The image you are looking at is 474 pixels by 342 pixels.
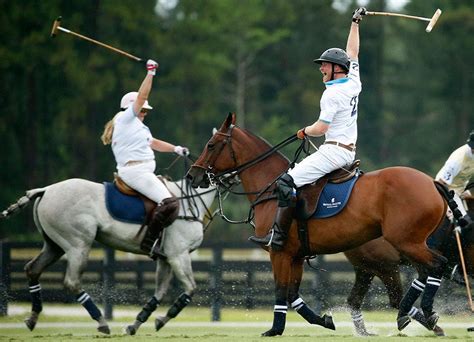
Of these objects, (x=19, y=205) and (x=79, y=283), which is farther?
(x=19, y=205)

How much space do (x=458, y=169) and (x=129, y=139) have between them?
399cm

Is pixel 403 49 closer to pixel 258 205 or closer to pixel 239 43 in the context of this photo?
pixel 239 43

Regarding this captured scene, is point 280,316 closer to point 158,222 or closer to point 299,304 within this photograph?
point 299,304

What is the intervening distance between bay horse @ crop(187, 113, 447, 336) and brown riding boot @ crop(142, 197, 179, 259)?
4.66 ft

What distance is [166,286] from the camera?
14398mm

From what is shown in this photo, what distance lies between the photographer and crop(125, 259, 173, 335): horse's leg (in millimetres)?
→ 13623

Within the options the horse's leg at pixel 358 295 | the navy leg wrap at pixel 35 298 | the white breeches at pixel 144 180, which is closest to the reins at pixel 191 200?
the white breeches at pixel 144 180

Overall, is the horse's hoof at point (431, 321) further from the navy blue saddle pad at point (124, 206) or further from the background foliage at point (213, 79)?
the background foliage at point (213, 79)

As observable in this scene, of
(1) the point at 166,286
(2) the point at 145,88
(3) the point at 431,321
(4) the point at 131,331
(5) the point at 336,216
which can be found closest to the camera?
(5) the point at 336,216

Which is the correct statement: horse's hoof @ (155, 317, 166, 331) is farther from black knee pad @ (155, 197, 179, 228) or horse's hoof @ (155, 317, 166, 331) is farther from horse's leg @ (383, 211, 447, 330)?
horse's leg @ (383, 211, 447, 330)


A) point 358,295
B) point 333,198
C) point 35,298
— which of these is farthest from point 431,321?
point 35,298

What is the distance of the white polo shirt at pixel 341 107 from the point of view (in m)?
11.4

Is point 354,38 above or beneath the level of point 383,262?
above

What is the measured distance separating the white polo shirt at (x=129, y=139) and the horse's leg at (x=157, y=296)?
1.49 meters
